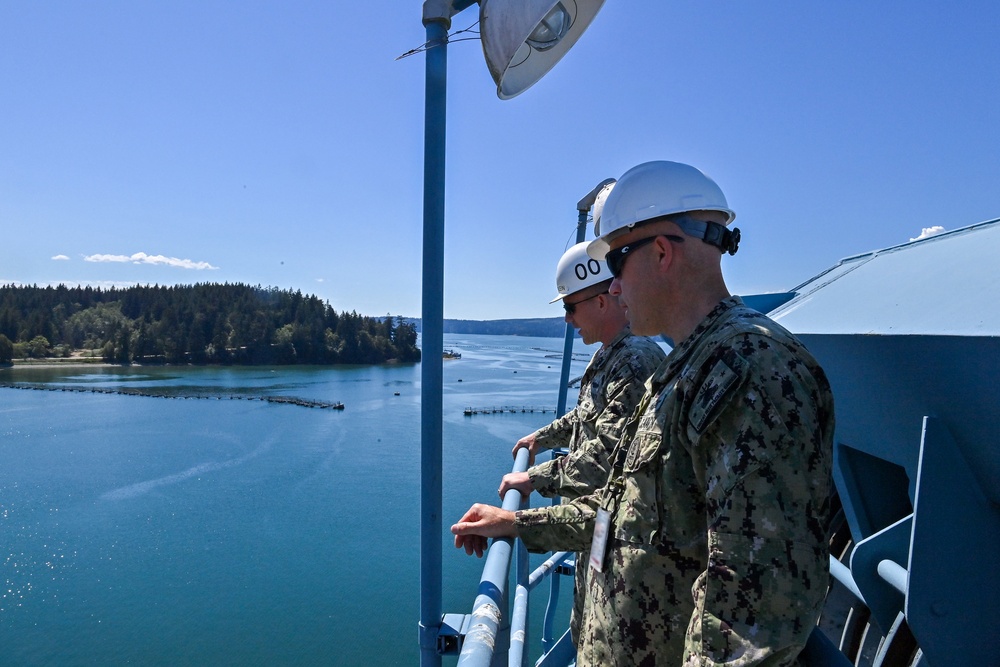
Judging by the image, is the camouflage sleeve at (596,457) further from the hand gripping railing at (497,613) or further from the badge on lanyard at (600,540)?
the badge on lanyard at (600,540)

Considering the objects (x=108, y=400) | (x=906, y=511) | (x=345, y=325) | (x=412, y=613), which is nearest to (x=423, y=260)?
(x=906, y=511)

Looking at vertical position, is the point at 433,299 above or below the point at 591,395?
above

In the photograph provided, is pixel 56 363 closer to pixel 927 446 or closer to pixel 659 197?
pixel 659 197

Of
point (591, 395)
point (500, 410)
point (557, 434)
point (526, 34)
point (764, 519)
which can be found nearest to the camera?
point (764, 519)

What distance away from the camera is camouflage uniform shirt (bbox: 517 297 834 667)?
87cm

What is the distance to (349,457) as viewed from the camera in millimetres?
33312

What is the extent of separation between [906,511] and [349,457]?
33.1m

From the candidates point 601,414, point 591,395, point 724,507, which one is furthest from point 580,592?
point 724,507

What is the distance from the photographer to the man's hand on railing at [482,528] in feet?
4.88

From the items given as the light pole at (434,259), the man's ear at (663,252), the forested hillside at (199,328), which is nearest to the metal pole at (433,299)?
the light pole at (434,259)

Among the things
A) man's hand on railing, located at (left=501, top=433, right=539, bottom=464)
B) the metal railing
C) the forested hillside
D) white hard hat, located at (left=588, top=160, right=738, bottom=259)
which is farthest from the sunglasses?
the forested hillside

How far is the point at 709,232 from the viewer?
1.18 meters

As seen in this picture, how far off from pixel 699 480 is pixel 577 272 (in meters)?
1.70

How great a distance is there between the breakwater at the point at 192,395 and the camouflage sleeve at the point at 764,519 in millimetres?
49058
